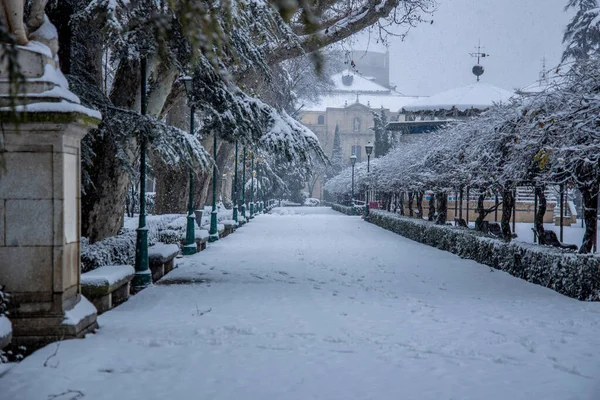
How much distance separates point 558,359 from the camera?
18.9 ft

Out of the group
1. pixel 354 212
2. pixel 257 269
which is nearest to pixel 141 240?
pixel 257 269

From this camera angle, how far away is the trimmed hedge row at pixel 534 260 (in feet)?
30.4

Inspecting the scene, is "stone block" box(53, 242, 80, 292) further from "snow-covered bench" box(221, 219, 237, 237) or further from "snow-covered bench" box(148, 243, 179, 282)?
"snow-covered bench" box(221, 219, 237, 237)

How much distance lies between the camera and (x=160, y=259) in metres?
11.2

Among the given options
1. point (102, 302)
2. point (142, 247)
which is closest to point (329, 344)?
point (102, 302)

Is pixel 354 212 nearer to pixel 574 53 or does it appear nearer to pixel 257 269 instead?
pixel 574 53

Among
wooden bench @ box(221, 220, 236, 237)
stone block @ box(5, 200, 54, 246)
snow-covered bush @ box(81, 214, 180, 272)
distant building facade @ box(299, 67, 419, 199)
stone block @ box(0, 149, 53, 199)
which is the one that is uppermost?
distant building facade @ box(299, 67, 419, 199)

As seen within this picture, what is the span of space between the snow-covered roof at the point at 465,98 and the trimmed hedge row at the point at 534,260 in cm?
1812

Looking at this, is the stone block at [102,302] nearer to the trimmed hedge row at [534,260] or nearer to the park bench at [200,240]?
the trimmed hedge row at [534,260]

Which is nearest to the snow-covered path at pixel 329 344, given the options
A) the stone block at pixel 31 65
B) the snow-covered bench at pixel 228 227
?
the stone block at pixel 31 65

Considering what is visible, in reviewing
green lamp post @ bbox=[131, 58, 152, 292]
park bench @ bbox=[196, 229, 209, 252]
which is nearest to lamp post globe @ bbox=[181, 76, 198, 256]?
park bench @ bbox=[196, 229, 209, 252]

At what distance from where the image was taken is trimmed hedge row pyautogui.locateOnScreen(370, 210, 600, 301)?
364 inches

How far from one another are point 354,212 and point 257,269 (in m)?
35.2

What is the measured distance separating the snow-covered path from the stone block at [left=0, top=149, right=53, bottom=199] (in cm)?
151
